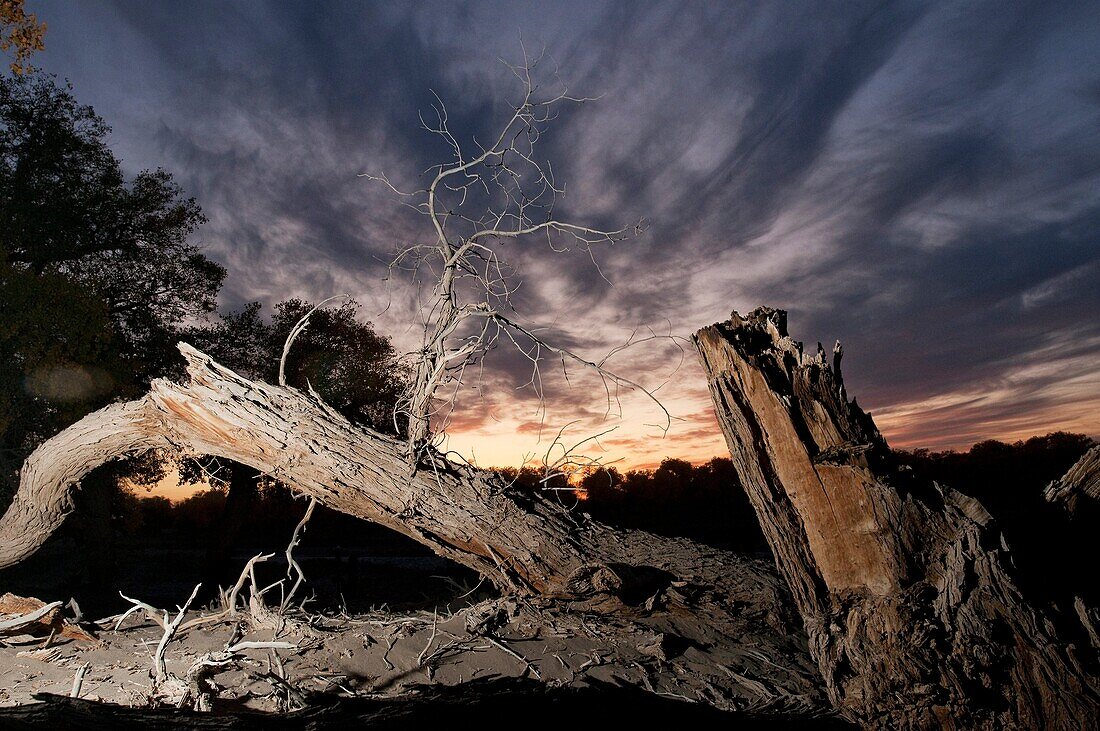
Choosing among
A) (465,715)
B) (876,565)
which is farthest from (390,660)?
(876,565)

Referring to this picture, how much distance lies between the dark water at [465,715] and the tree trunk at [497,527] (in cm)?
73

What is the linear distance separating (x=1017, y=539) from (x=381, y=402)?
12.4 meters

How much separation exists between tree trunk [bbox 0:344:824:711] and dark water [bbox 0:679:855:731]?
732 millimetres

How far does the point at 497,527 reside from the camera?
4.26 metres

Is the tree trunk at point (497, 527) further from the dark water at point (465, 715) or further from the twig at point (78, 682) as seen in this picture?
the twig at point (78, 682)

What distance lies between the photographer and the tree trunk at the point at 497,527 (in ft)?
13.5

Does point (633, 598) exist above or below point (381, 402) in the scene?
below

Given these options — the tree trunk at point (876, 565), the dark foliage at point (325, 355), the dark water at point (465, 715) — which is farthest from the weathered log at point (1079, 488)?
the dark foliage at point (325, 355)

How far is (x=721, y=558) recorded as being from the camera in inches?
179

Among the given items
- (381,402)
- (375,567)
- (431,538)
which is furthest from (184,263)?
(431,538)

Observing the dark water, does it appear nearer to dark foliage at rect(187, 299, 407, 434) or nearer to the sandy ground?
the sandy ground

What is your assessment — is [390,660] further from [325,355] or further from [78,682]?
[325,355]

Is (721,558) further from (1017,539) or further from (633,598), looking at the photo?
(1017,539)

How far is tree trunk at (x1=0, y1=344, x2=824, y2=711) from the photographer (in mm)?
4117
